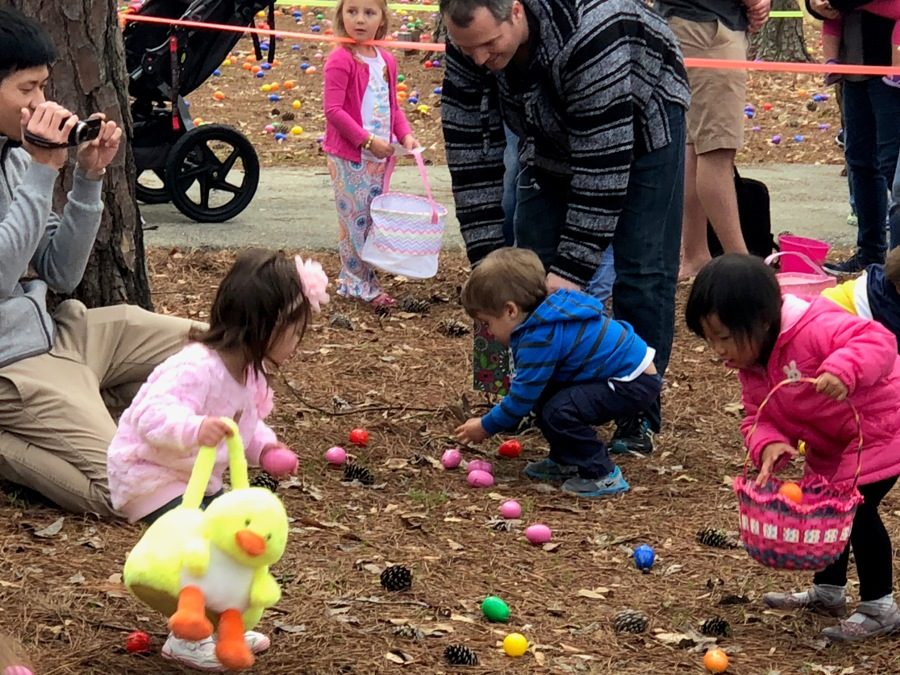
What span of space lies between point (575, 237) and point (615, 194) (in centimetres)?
20

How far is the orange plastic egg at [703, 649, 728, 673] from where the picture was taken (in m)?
3.66

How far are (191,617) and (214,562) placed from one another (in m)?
0.16

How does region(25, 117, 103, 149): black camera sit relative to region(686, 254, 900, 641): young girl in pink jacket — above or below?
above

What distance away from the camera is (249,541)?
10.00ft

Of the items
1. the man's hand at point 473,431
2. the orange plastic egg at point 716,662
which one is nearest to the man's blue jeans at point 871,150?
the man's hand at point 473,431

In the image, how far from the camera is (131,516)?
150 inches

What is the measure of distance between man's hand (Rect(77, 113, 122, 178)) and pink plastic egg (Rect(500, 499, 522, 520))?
1.78 metres

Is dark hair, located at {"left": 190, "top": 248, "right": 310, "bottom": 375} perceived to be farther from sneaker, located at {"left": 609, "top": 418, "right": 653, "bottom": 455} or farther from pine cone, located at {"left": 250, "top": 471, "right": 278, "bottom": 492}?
sneaker, located at {"left": 609, "top": 418, "right": 653, "bottom": 455}

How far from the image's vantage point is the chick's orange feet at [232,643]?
10.1 ft

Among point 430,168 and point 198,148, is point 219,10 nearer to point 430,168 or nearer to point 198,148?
point 198,148

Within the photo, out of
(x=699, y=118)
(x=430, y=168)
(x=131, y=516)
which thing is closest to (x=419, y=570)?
(x=131, y=516)

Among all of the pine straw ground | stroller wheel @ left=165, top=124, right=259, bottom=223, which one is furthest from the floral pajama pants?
stroller wheel @ left=165, top=124, right=259, bottom=223

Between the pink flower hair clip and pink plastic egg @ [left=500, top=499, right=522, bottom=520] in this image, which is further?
pink plastic egg @ [left=500, top=499, right=522, bottom=520]

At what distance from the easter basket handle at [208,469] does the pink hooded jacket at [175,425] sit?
137 mm
